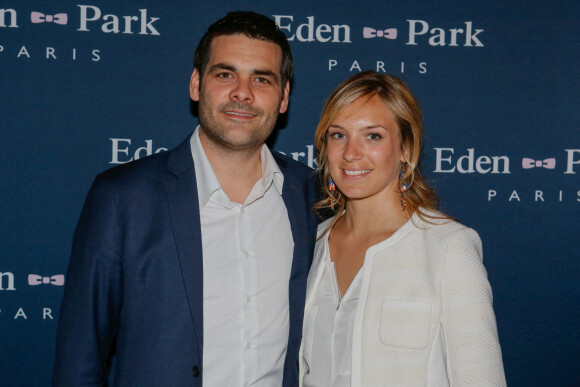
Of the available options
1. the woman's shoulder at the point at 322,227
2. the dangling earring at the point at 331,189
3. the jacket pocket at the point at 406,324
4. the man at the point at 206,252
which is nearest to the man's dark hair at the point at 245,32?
the man at the point at 206,252

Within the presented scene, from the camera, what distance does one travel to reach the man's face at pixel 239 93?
1913 mm

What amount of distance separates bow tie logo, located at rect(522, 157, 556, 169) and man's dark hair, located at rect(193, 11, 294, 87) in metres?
1.51

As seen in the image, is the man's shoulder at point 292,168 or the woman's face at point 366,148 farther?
the man's shoulder at point 292,168

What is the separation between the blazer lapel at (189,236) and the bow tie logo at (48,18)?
122cm

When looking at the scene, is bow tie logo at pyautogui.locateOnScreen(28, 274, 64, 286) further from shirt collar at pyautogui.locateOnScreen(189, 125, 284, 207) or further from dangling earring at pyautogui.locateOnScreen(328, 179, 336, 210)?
dangling earring at pyautogui.locateOnScreen(328, 179, 336, 210)

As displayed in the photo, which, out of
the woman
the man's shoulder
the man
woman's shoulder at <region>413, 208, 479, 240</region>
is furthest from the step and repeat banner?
woman's shoulder at <region>413, 208, 479, 240</region>

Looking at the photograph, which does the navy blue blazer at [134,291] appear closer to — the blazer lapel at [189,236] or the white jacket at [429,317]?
the blazer lapel at [189,236]

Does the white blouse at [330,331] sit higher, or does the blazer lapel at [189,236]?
the blazer lapel at [189,236]

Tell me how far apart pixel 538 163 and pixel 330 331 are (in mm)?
1743

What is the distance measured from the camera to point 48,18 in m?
2.52

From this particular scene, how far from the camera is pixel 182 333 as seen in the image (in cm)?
171

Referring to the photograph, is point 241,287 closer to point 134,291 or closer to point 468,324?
point 134,291

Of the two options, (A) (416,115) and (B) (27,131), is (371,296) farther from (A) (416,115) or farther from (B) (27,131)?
(B) (27,131)

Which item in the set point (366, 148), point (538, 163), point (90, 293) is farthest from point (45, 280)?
point (538, 163)
